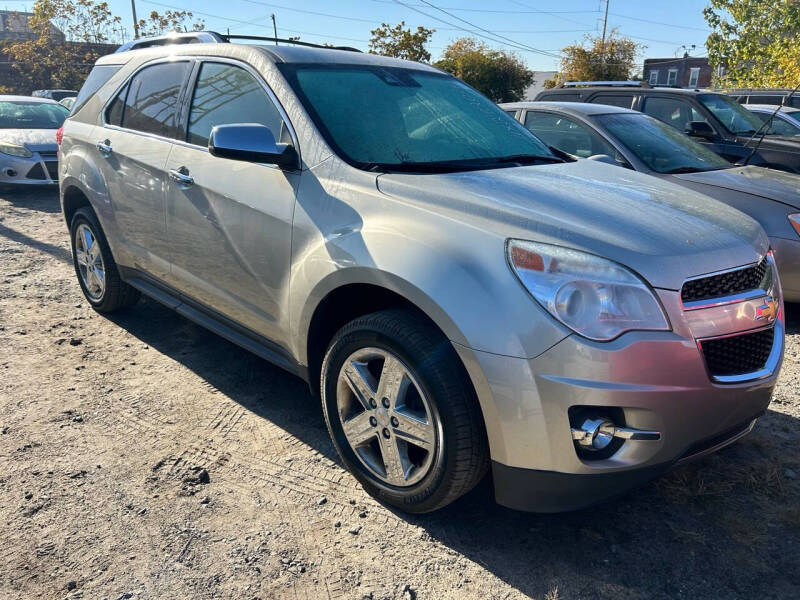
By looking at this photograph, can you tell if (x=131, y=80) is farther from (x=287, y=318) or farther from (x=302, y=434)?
(x=302, y=434)

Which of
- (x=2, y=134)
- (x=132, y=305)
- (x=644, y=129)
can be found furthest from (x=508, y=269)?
(x=2, y=134)

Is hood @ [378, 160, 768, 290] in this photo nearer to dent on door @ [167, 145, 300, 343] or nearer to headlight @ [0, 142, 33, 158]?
dent on door @ [167, 145, 300, 343]

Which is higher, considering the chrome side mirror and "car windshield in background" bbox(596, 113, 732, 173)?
the chrome side mirror

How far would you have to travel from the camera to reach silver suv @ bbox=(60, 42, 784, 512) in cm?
210

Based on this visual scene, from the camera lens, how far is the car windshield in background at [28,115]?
447 inches

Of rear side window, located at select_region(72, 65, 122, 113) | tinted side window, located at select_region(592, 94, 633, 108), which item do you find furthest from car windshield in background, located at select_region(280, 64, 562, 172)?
tinted side window, located at select_region(592, 94, 633, 108)

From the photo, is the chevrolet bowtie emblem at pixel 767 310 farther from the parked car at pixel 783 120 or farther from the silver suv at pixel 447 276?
the parked car at pixel 783 120

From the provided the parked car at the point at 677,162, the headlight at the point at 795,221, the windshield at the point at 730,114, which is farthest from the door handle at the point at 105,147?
the windshield at the point at 730,114

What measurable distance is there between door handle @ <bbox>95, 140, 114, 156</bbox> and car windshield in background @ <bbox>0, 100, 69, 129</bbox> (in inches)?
337

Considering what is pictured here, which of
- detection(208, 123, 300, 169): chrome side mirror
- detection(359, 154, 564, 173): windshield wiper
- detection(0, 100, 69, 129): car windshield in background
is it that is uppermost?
detection(208, 123, 300, 169): chrome side mirror

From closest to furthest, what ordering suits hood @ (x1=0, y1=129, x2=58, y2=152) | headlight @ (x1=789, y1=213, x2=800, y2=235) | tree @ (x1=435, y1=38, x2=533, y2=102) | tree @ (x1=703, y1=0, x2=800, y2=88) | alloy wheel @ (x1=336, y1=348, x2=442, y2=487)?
alloy wheel @ (x1=336, y1=348, x2=442, y2=487) < headlight @ (x1=789, y1=213, x2=800, y2=235) < hood @ (x1=0, y1=129, x2=58, y2=152) < tree @ (x1=703, y1=0, x2=800, y2=88) < tree @ (x1=435, y1=38, x2=533, y2=102)

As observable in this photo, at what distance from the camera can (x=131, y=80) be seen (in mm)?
4230

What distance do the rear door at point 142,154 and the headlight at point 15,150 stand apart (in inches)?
277

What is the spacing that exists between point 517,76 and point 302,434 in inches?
1816
